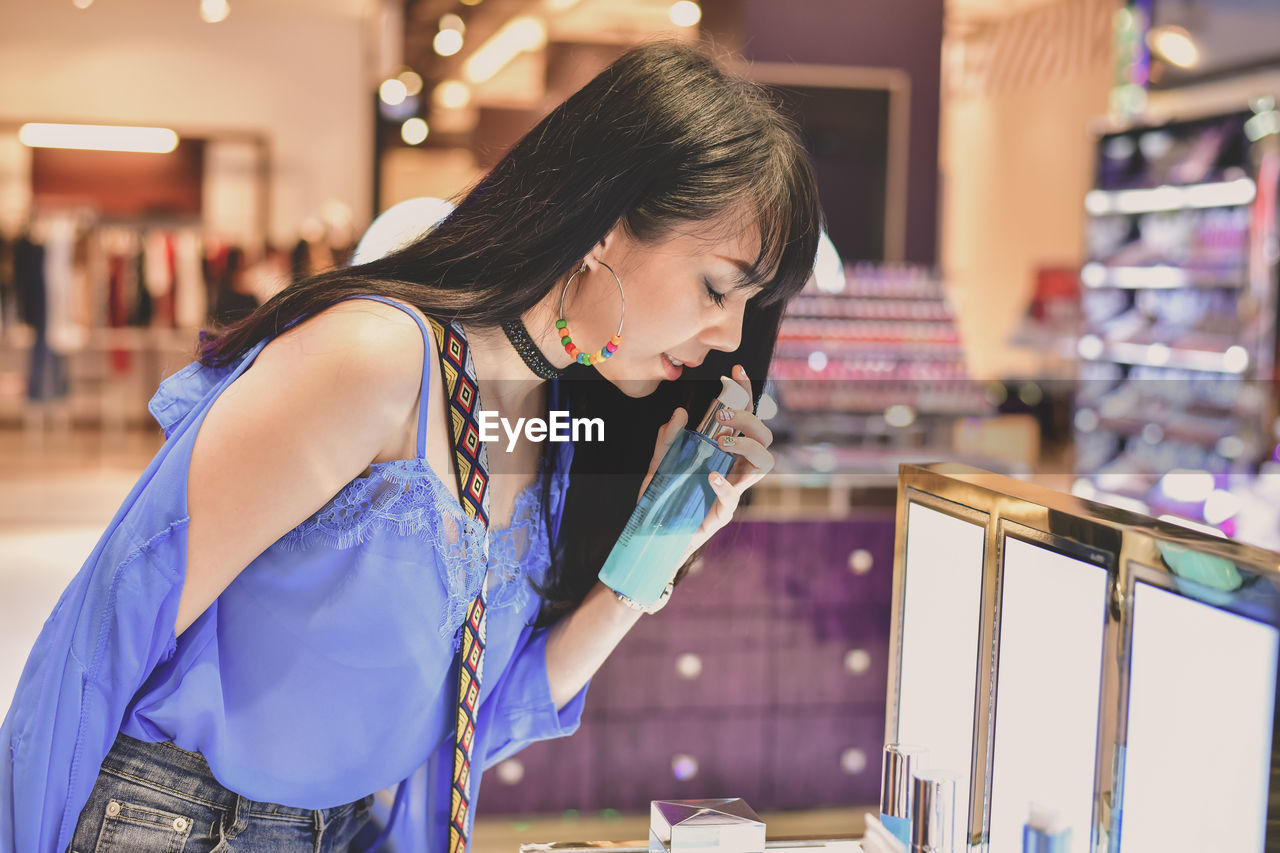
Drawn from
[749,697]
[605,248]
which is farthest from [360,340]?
[749,697]

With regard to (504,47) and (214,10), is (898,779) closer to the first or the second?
(504,47)

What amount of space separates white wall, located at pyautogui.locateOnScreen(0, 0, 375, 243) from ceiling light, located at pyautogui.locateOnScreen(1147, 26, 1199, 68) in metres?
5.34

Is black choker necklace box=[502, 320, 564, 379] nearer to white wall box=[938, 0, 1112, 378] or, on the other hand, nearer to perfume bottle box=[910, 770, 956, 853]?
perfume bottle box=[910, 770, 956, 853]

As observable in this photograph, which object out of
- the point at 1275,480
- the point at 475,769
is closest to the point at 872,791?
the point at 475,769

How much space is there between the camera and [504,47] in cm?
695

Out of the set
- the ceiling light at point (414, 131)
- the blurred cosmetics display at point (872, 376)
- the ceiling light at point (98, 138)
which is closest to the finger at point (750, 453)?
the blurred cosmetics display at point (872, 376)

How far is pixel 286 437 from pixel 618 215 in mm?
276

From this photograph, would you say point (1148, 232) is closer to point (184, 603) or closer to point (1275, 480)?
point (1275, 480)

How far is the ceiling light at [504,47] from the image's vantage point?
6.82 m

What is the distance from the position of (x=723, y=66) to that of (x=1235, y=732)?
0.54 metres

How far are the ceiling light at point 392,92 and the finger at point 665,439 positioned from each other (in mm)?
6895

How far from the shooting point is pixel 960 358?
4375 mm

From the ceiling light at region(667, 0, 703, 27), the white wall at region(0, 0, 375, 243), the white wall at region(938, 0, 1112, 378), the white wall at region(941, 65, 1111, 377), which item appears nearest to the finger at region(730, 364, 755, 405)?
the ceiling light at region(667, 0, 703, 27)

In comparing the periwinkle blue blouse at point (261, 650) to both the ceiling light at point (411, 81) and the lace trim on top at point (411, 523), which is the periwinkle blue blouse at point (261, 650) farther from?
the ceiling light at point (411, 81)
